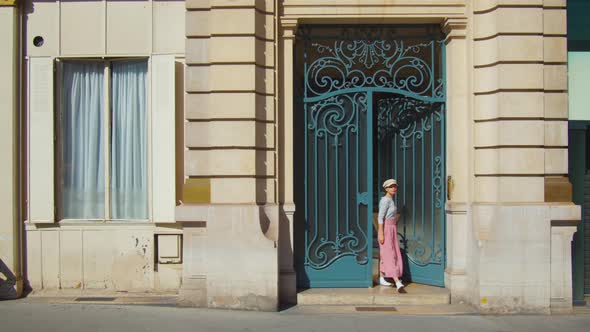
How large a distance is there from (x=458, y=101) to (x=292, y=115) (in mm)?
2345

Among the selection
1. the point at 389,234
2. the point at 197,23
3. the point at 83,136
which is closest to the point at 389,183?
the point at 389,234

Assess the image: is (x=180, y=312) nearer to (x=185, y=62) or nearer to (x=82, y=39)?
(x=185, y=62)

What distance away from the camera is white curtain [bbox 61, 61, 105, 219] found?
9.27 m

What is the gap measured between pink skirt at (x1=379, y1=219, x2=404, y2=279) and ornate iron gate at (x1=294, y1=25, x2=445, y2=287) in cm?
22

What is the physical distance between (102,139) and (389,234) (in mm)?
4406

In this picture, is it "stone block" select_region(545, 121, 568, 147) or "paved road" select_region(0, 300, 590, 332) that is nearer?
"paved road" select_region(0, 300, 590, 332)

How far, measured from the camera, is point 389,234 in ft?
30.0

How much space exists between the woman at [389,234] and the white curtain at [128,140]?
3452 mm

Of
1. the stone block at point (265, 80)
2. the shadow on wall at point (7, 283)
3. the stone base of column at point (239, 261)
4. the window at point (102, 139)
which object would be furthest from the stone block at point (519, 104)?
the shadow on wall at point (7, 283)

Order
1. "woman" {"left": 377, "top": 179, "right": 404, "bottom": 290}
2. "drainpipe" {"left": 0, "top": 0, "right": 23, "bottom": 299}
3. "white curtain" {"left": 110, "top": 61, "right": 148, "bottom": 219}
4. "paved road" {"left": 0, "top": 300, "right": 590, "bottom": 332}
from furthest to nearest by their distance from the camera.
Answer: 1. "white curtain" {"left": 110, "top": 61, "right": 148, "bottom": 219}
2. "woman" {"left": 377, "top": 179, "right": 404, "bottom": 290}
3. "drainpipe" {"left": 0, "top": 0, "right": 23, "bottom": 299}
4. "paved road" {"left": 0, "top": 300, "right": 590, "bottom": 332}

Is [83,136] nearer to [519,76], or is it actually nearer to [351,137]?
[351,137]

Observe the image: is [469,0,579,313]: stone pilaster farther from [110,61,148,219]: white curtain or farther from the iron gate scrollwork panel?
[110,61,148,219]: white curtain

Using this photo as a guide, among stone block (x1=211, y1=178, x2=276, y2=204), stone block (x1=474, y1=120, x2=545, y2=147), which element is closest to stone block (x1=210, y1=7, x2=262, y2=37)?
stone block (x1=211, y1=178, x2=276, y2=204)

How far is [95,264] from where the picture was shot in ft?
29.8
